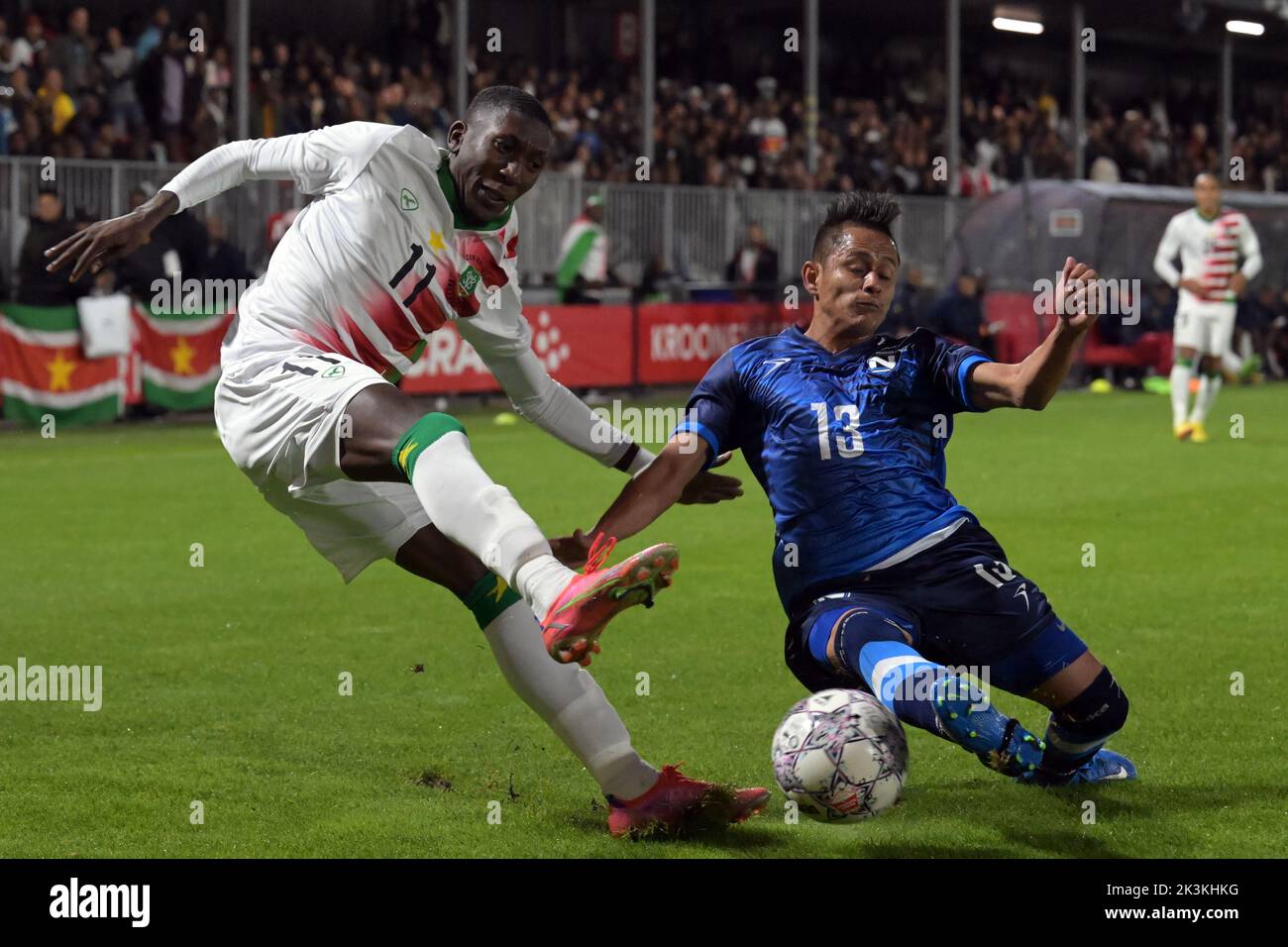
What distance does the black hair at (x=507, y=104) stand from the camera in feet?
15.1

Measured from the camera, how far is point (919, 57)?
34750mm

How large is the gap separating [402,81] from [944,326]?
24.7 ft

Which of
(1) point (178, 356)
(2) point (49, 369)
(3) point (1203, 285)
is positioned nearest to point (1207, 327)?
(3) point (1203, 285)

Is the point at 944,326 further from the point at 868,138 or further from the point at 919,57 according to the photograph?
the point at 919,57

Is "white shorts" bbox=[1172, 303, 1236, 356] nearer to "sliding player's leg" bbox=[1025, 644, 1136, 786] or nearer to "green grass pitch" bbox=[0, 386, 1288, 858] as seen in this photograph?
"green grass pitch" bbox=[0, 386, 1288, 858]

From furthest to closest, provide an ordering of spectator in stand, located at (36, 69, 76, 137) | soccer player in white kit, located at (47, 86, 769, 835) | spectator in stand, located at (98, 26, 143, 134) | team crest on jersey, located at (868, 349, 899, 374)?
spectator in stand, located at (98, 26, 143, 134) → spectator in stand, located at (36, 69, 76, 137) → team crest on jersey, located at (868, 349, 899, 374) → soccer player in white kit, located at (47, 86, 769, 835)

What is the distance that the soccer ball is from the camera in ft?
13.3

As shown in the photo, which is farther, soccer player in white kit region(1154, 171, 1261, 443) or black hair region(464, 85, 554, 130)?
soccer player in white kit region(1154, 171, 1261, 443)

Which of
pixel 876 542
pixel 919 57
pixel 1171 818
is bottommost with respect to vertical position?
pixel 1171 818

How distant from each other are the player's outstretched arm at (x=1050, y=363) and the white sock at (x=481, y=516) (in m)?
1.30

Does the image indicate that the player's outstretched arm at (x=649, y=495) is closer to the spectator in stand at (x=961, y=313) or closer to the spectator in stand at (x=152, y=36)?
the spectator in stand at (x=152, y=36)

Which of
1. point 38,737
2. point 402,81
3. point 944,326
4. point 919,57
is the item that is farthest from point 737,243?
point 38,737

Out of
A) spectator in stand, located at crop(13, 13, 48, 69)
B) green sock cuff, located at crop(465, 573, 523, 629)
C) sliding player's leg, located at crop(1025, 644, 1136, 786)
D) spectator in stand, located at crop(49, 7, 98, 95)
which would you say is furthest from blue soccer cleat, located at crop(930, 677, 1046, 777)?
spectator in stand, located at crop(49, 7, 98, 95)

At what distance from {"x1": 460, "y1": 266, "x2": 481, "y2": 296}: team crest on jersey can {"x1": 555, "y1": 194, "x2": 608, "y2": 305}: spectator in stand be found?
15338 mm
